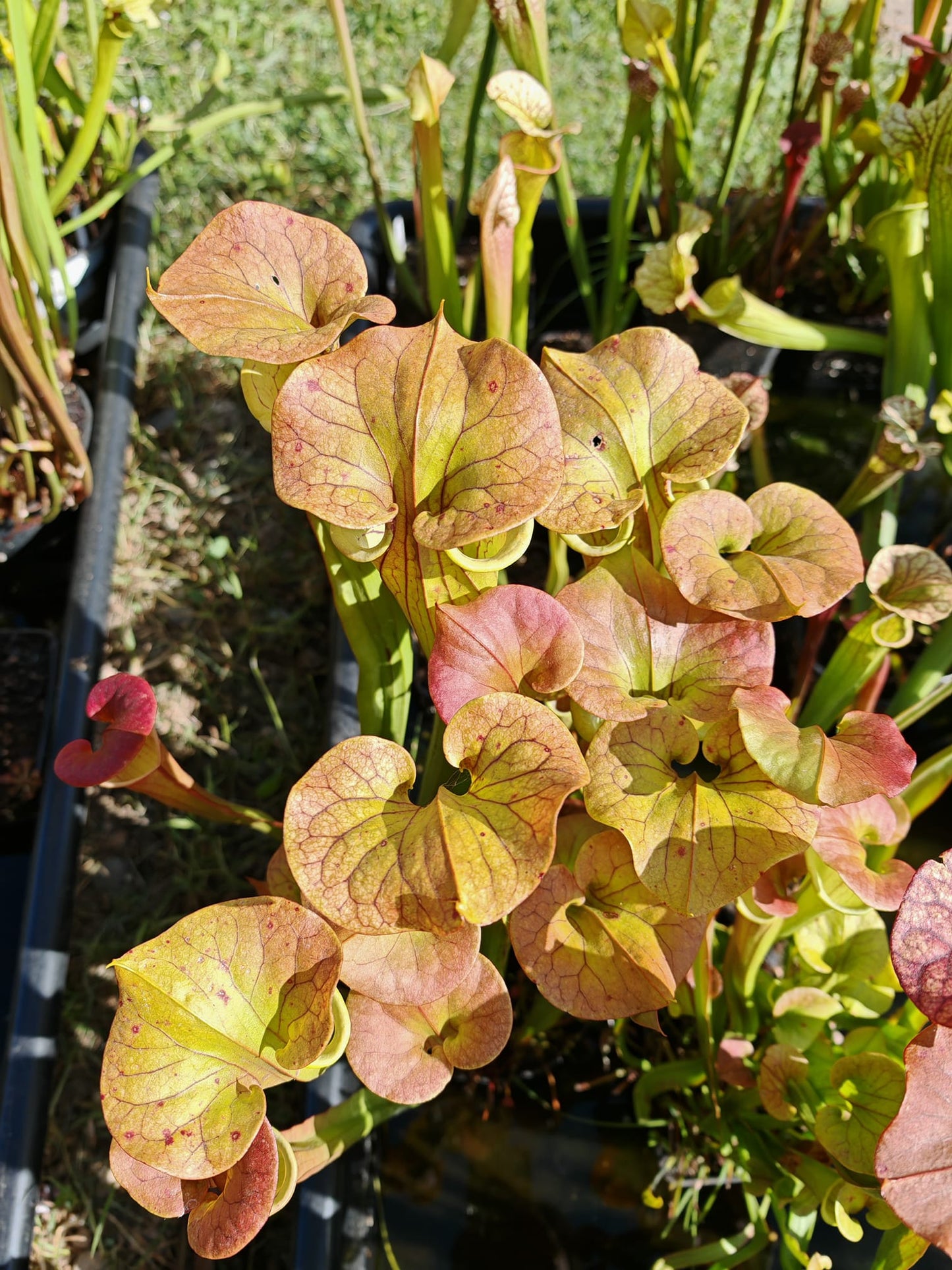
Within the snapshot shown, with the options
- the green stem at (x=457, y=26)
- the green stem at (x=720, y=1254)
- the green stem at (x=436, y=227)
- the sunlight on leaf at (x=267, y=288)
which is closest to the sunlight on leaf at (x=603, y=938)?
the green stem at (x=720, y=1254)

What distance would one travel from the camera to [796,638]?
4.40 feet

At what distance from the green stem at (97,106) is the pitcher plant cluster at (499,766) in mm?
696

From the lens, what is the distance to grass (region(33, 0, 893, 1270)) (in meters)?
1.31


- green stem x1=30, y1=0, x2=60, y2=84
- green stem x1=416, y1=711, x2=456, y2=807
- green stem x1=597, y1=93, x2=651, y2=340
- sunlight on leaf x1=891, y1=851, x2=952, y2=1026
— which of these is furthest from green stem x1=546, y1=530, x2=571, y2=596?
green stem x1=30, y1=0, x2=60, y2=84

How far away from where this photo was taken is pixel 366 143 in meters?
1.26

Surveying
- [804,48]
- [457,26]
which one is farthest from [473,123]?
[804,48]

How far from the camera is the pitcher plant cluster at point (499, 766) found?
0.61 m

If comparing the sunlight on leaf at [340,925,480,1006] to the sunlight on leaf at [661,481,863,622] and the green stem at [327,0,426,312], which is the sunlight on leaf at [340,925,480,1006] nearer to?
the sunlight on leaf at [661,481,863,622]

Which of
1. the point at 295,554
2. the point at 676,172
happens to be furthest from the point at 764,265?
the point at 295,554

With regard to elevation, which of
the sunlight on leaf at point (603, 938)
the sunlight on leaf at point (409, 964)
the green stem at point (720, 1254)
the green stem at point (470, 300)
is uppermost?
the green stem at point (470, 300)

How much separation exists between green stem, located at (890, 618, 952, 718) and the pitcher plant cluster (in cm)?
18

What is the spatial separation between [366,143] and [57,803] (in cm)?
100

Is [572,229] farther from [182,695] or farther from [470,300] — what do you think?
[182,695]

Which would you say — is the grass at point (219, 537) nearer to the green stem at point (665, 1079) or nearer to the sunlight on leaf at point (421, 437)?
the green stem at point (665, 1079)
